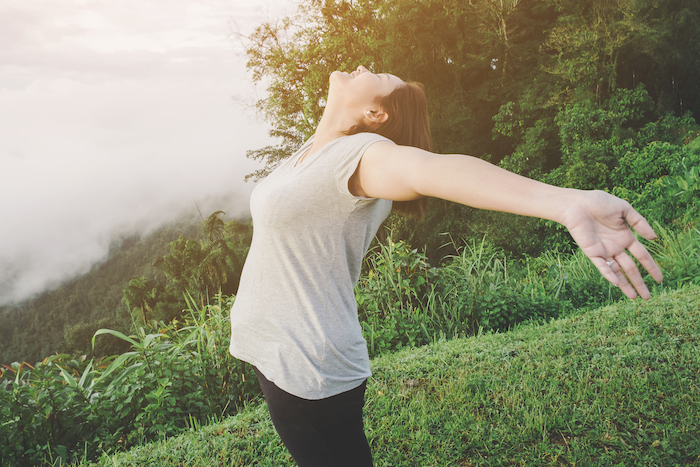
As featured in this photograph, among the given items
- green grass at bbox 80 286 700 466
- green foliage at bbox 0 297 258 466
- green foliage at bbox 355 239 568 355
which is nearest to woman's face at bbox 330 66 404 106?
green grass at bbox 80 286 700 466

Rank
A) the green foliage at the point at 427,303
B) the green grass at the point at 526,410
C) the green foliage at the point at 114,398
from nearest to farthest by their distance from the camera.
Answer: the green grass at the point at 526,410 → the green foliage at the point at 114,398 → the green foliage at the point at 427,303

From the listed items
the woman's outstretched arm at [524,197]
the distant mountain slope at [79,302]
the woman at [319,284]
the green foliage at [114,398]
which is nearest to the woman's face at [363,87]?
the woman at [319,284]

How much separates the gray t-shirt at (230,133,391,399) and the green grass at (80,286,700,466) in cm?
137

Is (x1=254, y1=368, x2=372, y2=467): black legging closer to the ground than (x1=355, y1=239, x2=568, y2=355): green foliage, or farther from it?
farther from it

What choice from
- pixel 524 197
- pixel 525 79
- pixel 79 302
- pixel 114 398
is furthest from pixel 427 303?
pixel 79 302

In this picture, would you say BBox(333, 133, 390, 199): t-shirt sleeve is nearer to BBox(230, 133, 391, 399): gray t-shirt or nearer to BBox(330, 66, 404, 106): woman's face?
BBox(230, 133, 391, 399): gray t-shirt

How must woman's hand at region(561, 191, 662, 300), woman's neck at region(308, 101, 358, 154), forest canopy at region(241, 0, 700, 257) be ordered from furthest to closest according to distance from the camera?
forest canopy at region(241, 0, 700, 257) → woman's neck at region(308, 101, 358, 154) → woman's hand at region(561, 191, 662, 300)

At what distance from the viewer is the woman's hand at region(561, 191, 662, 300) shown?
2.13ft

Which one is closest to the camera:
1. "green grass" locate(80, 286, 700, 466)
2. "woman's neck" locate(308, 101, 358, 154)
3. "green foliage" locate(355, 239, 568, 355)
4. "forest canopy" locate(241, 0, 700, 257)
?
"woman's neck" locate(308, 101, 358, 154)

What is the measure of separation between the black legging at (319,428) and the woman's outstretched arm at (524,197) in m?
0.50

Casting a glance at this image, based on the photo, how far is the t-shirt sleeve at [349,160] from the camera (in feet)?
2.89

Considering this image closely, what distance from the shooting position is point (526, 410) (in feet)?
7.47

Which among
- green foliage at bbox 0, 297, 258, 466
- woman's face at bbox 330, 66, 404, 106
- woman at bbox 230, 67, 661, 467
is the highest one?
woman's face at bbox 330, 66, 404, 106

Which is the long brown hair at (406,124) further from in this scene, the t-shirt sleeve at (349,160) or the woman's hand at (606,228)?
the woman's hand at (606,228)
